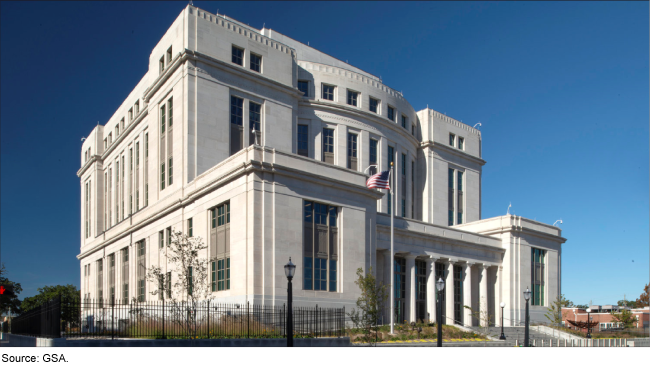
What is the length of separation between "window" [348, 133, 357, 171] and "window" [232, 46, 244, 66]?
14.6 m

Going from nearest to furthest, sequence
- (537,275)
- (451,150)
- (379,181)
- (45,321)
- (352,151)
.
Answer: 1. (45,321)
2. (379,181)
3. (352,151)
4. (537,275)
5. (451,150)

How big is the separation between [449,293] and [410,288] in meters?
5.43

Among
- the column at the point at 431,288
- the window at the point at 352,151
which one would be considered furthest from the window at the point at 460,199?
the column at the point at 431,288

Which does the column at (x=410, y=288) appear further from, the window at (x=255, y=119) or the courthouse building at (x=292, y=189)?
the window at (x=255, y=119)

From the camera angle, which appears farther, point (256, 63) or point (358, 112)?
point (358, 112)

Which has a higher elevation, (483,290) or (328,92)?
(328,92)

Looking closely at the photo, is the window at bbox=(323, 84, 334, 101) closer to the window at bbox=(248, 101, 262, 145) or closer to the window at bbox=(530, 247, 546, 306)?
the window at bbox=(248, 101, 262, 145)

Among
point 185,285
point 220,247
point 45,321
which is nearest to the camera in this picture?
point 45,321

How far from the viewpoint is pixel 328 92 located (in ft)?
192

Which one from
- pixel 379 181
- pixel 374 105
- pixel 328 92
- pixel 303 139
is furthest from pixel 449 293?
pixel 328 92

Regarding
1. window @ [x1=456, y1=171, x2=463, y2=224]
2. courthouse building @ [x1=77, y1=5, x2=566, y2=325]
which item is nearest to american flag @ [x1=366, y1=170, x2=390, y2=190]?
courthouse building @ [x1=77, y1=5, x2=566, y2=325]

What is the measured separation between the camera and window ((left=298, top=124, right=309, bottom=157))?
56.1 metres

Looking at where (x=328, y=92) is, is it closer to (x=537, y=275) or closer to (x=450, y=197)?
(x=450, y=197)

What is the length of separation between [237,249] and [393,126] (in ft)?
102
